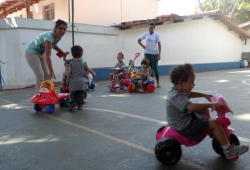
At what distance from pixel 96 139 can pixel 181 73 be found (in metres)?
1.52

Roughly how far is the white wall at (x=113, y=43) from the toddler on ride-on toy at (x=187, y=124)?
7.12 metres

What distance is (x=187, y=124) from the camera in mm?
2600

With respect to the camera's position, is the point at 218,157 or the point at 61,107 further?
the point at 61,107

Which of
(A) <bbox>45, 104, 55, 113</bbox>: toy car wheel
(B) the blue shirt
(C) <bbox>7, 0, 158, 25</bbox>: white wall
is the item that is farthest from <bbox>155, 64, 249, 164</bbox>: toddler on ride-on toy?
(C) <bbox>7, 0, 158, 25</bbox>: white wall

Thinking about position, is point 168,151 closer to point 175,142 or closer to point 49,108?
point 175,142

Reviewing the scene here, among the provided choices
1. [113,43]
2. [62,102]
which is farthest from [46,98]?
[113,43]

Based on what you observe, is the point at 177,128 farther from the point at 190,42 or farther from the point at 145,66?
the point at 190,42

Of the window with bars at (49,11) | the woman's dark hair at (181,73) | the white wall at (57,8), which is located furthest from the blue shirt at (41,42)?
the window with bars at (49,11)

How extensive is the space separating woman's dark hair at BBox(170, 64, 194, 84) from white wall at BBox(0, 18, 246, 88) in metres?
7.11

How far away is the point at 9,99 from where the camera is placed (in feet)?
21.4

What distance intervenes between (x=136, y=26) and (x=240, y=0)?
2427 centimetres

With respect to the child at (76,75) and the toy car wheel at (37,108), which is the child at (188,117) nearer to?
the child at (76,75)

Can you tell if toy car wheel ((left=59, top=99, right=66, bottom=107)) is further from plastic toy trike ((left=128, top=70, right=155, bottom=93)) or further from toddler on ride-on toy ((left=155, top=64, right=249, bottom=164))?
toddler on ride-on toy ((left=155, top=64, right=249, bottom=164))

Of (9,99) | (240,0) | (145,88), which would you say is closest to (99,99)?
(145,88)
